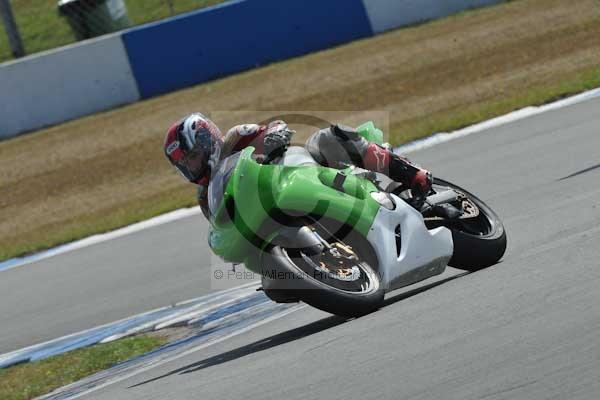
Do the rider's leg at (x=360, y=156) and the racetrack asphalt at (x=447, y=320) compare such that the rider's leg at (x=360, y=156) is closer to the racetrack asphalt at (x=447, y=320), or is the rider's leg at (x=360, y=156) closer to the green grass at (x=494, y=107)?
the racetrack asphalt at (x=447, y=320)

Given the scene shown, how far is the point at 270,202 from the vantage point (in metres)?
5.91

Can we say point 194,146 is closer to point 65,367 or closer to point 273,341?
point 273,341

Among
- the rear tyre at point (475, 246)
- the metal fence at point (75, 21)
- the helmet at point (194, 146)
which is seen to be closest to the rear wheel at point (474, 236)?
the rear tyre at point (475, 246)

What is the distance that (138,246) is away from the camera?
10922 millimetres

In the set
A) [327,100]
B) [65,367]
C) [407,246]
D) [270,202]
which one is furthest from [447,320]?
[327,100]

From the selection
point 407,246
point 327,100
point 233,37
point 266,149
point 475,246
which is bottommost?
point 327,100

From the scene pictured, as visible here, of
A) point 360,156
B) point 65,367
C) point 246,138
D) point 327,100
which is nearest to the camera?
point 246,138

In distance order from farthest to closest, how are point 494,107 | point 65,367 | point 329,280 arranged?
1. point 494,107
2. point 65,367
3. point 329,280

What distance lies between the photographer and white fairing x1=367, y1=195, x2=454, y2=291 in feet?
19.9

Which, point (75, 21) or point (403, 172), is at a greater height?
A: point (403, 172)

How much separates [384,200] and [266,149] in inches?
27.7

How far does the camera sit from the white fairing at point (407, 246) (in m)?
6.07

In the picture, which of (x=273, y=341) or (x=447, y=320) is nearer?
(x=447, y=320)

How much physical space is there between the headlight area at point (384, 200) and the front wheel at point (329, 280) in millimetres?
320
